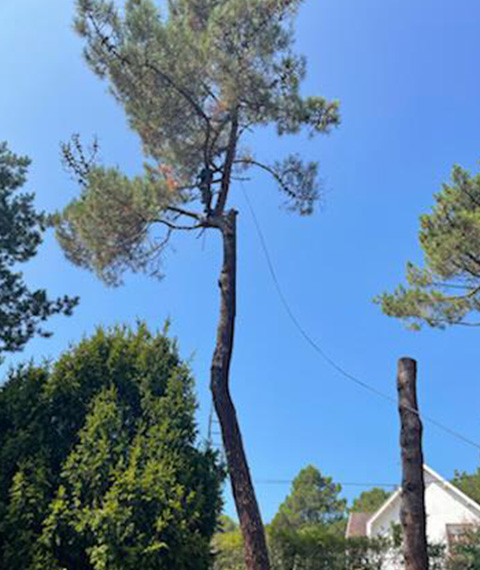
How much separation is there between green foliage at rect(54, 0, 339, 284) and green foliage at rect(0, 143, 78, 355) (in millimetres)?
3094

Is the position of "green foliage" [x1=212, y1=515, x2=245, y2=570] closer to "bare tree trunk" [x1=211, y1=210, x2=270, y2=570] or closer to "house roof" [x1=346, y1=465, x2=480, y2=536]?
"bare tree trunk" [x1=211, y1=210, x2=270, y2=570]

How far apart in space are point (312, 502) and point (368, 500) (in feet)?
25.4

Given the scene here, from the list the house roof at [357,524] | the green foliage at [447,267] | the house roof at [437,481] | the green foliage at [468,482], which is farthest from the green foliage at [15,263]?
the green foliage at [468,482]

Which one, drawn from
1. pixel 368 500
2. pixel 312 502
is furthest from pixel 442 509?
pixel 368 500

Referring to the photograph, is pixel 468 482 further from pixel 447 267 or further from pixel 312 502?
pixel 447 267

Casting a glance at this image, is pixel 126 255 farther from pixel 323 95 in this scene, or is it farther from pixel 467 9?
pixel 467 9

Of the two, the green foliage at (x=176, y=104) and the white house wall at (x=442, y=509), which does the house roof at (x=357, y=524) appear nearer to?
the white house wall at (x=442, y=509)

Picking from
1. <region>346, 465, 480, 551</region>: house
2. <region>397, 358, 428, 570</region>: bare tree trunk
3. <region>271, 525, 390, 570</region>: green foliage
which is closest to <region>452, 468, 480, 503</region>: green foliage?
<region>346, 465, 480, 551</region>: house

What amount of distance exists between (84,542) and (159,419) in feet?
4.21

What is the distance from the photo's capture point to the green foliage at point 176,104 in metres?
6.80

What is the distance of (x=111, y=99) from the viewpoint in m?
7.56

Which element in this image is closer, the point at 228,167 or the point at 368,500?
the point at 228,167

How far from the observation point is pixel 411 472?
19.4ft

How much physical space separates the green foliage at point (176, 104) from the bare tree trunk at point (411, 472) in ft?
11.2
